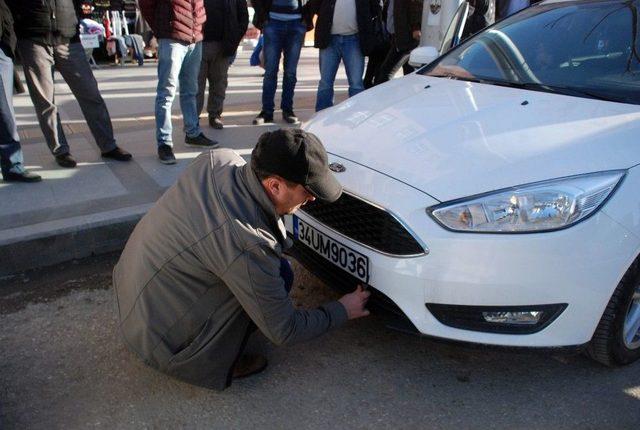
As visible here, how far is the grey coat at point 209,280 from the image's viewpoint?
6.68 feet

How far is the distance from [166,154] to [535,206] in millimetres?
3253

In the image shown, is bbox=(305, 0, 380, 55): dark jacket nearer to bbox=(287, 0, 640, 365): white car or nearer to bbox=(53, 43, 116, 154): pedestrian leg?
bbox=(53, 43, 116, 154): pedestrian leg

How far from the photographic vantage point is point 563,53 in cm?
315

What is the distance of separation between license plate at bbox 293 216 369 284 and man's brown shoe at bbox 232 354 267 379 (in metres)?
0.52

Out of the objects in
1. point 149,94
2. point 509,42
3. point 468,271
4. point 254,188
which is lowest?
point 149,94

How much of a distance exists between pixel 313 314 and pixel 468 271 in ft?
1.98

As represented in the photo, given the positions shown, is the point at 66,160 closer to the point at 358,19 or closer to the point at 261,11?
the point at 261,11

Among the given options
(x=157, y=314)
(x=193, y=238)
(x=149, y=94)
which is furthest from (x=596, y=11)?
(x=149, y=94)

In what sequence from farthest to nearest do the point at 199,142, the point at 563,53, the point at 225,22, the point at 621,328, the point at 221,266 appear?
the point at 225,22 → the point at 199,142 → the point at 563,53 → the point at 621,328 → the point at 221,266

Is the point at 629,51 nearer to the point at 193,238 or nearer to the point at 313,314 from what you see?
the point at 313,314

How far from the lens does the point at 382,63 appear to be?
21.5 ft

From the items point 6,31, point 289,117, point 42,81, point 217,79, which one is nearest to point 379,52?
point 289,117

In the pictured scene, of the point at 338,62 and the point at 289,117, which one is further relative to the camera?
the point at 289,117

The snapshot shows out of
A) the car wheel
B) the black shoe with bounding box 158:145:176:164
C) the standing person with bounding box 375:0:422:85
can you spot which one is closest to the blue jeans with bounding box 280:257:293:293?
the car wheel
